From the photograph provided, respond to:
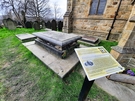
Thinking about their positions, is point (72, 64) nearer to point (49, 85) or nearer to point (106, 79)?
point (49, 85)

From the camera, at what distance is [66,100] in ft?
4.97

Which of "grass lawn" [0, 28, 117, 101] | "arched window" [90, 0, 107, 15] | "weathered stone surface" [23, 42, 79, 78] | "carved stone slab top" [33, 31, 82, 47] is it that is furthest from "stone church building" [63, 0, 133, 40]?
"grass lawn" [0, 28, 117, 101]

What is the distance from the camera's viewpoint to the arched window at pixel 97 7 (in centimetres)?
482

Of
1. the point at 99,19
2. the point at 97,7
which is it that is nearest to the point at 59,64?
the point at 99,19

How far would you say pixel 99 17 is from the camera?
5.02 metres

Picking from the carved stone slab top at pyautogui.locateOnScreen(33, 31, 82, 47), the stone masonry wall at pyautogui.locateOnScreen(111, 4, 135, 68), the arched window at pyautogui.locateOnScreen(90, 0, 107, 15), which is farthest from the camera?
the arched window at pyautogui.locateOnScreen(90, 0, 107, 15)

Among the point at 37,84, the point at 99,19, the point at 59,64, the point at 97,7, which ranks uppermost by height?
the point at 97,7

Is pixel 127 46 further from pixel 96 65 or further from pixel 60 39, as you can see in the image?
pixel 60 39

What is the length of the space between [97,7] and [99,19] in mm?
890

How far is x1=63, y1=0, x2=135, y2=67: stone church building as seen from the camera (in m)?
4.23

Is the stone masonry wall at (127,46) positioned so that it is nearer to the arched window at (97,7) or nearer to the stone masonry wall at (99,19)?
the stone masonry wall at (99,19)

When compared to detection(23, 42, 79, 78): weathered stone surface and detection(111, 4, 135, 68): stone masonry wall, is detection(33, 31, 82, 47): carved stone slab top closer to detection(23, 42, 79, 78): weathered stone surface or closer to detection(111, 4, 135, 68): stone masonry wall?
detection(23, 42, 79, 78): weathered stone surface

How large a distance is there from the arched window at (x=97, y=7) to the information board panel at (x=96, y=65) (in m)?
5.05

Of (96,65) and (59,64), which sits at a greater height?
(96,65)
